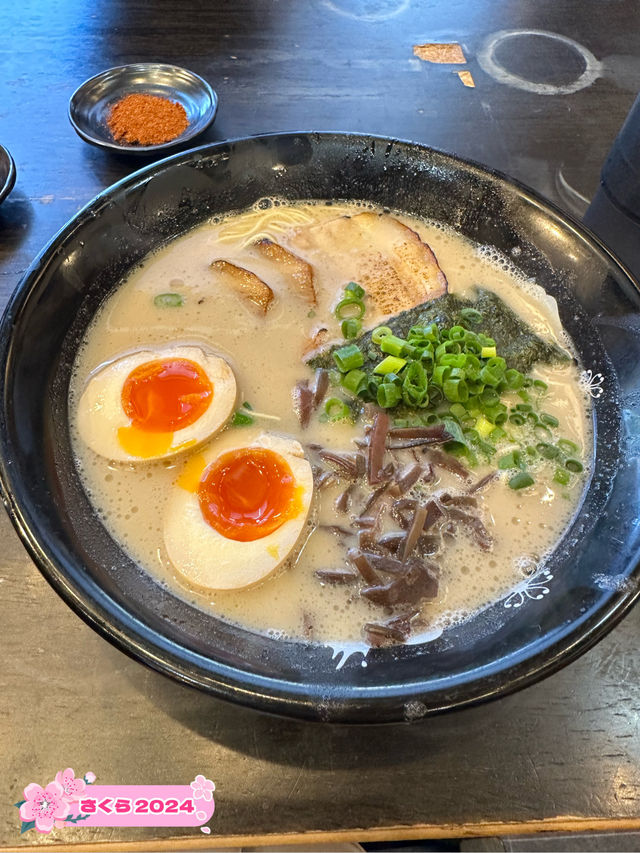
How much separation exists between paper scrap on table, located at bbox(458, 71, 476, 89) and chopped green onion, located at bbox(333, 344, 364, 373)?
79.4 inches

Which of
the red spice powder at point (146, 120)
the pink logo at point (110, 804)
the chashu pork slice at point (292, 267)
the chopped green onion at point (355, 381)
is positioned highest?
the red spice powder at point (146, 120)

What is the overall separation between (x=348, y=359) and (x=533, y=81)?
2251 mm

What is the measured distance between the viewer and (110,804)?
3.94 ft

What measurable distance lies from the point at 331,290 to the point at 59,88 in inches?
72.6

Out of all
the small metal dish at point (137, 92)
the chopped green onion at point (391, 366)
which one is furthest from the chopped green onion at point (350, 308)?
the small metal dish at point (137, 92)

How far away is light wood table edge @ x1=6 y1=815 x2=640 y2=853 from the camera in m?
1.16

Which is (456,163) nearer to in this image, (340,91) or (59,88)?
(340,91)

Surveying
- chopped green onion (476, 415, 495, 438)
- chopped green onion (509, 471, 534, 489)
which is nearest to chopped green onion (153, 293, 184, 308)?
chopped green onion (476, 415, 495, 438)

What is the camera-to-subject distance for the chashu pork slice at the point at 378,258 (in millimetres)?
1948

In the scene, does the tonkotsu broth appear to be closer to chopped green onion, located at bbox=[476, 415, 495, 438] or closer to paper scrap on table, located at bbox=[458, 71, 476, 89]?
chopped green onion, located at bbox=[476, 415, 495, 438]

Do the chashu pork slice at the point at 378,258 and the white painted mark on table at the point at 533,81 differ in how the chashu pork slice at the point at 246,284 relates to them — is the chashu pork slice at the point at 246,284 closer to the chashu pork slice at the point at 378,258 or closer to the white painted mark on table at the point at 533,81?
the chashu pork slice at the point at 378,258

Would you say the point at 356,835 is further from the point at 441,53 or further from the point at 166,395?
the point at 441,53

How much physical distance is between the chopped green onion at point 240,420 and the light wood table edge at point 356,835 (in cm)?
96

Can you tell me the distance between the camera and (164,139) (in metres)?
2.35
